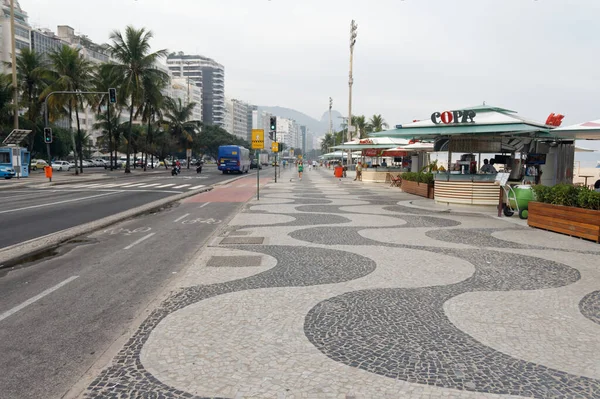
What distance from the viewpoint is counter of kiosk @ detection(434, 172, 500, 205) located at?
17078mm

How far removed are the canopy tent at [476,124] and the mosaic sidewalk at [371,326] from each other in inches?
292

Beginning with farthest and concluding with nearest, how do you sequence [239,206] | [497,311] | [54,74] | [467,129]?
[54,74], [239,206], [467,129], [497,311]

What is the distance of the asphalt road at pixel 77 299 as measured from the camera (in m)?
4.00

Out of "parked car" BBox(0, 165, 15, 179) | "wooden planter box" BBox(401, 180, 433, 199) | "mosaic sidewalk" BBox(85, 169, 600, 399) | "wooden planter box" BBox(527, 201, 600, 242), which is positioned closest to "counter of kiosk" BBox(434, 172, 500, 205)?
"wooden planter box" BBox(401, 180, 433, 199)

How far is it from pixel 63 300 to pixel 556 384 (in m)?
5.69

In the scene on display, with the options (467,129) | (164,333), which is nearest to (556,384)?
(164,333)

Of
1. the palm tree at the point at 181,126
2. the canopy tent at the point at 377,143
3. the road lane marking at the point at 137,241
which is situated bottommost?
the road lane marking at the point at 137,241

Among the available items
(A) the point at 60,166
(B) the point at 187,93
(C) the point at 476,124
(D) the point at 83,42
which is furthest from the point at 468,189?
(B) the point at 187,93

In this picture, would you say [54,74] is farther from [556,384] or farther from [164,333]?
[556,384]

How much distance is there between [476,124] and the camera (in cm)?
1658

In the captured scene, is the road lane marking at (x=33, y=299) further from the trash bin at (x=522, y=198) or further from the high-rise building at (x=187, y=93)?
the high-rise building at (x=187, y=93)

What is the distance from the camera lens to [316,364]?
4.00m

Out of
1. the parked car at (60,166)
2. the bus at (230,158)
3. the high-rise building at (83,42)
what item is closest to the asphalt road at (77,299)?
the bus at (230,158)

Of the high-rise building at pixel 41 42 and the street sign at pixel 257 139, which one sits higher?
the high-rise building at pixel 41 42
